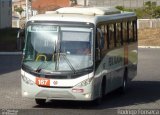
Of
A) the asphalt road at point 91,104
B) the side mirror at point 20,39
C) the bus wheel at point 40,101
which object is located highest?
the side mirror at point 20,39

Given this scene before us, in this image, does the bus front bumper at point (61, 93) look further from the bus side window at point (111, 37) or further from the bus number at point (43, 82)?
the bus side window at point (111, 37)

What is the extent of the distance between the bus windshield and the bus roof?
0.87 ft

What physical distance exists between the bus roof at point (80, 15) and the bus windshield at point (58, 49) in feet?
0.87

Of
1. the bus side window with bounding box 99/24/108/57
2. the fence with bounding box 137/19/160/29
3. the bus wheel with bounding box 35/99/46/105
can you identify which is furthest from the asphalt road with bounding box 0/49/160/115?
the fence with bounding box 137/19/160/29

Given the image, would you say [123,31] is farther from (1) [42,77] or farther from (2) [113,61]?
(1) [42,77]

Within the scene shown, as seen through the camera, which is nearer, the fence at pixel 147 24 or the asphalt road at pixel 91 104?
the asphalt road at pixel 91 104

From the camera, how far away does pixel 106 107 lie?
18125 millimetres

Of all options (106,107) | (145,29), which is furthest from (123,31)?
(145,29)

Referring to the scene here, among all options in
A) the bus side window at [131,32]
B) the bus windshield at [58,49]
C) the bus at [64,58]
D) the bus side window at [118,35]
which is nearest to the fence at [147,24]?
the bus side window at [131,32]

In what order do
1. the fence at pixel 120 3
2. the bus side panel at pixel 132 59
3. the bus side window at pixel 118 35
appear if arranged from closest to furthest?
the bus side window at pixel 118 35 → the bus side panel at pixel 132 59 → the fence at pixel 120 3

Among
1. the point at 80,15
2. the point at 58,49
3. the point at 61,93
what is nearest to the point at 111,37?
the point at 80,15

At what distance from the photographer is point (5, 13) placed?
63.4 m

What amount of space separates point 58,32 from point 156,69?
601 inches

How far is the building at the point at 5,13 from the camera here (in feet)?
203
